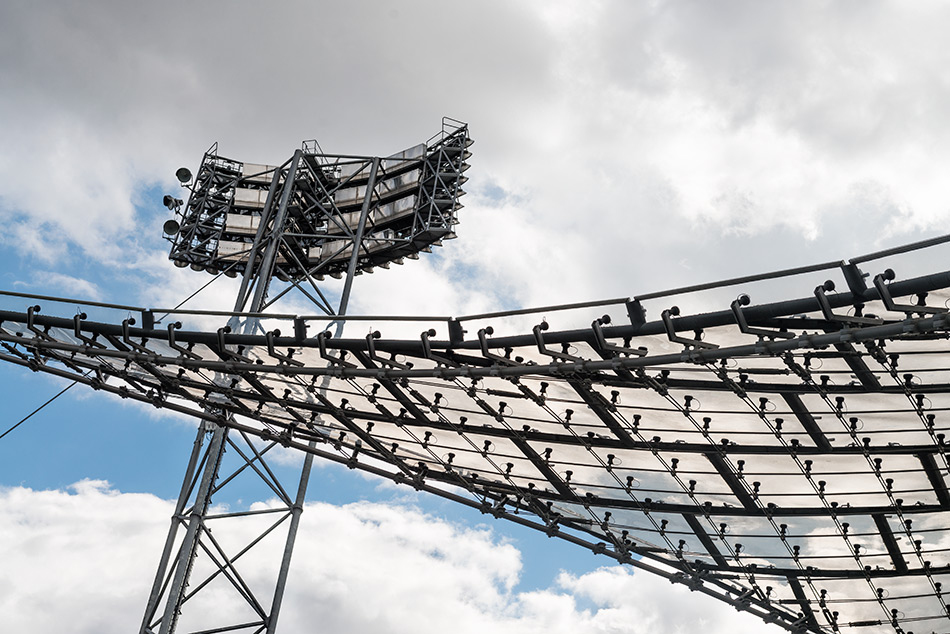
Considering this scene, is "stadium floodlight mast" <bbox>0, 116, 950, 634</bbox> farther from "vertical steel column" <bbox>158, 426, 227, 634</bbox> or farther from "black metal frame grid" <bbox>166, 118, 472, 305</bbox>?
"black metal frame grid" <bbox>166, 118, 472, 305</bbox>

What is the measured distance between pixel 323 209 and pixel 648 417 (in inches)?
685

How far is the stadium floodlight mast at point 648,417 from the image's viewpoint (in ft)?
49.5

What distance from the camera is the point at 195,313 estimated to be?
18312 mm

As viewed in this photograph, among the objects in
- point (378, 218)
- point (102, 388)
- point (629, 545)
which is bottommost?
point (629, 545)

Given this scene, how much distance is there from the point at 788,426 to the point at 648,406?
9.36ft

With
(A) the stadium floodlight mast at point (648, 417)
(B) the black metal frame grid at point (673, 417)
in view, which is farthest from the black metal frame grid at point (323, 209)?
(B) the black metal frame grid at point (673, 417)

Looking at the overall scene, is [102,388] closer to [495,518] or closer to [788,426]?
[495,518]

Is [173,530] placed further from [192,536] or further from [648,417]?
[648,417]

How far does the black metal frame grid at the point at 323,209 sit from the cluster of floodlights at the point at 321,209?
4 cm

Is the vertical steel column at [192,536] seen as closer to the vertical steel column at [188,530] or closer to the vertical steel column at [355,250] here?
the vertical steel column at [188,530]

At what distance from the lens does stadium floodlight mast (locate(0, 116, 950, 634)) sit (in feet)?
49.5

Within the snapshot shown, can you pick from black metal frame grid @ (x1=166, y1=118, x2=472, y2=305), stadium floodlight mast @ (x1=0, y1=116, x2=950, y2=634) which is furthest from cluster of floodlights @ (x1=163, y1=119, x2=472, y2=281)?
stadium floodlight mast @ (x1=0, y1=116, x2=950, y2=634)

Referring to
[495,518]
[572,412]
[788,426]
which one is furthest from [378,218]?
[788,426]

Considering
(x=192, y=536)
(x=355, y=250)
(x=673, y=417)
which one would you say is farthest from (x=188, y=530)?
(x=673, y=417)
